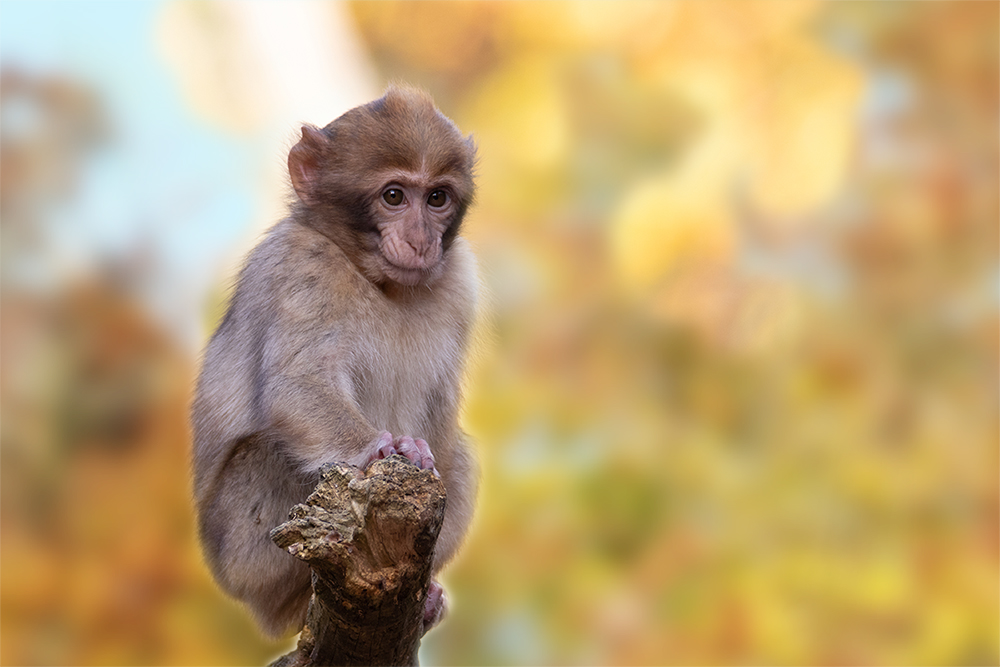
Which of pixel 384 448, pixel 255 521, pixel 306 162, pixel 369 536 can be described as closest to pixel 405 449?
pixel 384 448

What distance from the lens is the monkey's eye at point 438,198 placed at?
156 inches

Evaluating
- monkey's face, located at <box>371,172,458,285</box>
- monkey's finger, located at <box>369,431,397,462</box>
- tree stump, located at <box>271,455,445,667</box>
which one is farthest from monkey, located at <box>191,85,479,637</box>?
tree stump, located at <box>271,455,445,667</box>

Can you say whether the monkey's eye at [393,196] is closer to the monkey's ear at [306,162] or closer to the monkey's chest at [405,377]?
the monkey's ear at [306,162]

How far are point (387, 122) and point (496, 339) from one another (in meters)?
1.36

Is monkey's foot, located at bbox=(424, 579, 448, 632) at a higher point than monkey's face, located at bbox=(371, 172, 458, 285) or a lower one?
lower

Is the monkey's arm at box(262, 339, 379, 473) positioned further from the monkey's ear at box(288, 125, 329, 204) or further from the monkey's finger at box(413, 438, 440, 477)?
the monkey's ear at box(288, 125, 329, 204)

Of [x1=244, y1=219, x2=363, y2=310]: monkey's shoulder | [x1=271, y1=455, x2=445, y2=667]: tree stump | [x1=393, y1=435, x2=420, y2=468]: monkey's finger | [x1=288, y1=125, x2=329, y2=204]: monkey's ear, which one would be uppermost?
[x1=288, y1=125, x2=329, y2=204]: monkey's ear

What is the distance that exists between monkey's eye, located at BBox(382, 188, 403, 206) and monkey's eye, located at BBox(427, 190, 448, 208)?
0.11m

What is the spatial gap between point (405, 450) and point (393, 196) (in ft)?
3.37

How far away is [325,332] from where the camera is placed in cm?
385

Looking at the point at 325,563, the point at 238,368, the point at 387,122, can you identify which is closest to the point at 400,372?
the point at 238,368

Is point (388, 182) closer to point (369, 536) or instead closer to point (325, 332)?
point (325, 332)

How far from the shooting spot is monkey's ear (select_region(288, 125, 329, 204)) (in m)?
4.03

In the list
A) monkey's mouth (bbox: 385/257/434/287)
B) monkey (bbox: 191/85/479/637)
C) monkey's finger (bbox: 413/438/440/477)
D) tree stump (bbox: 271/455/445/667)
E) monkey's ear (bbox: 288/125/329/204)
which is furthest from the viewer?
monkey's ear (bbox: 288/125/329/204)
